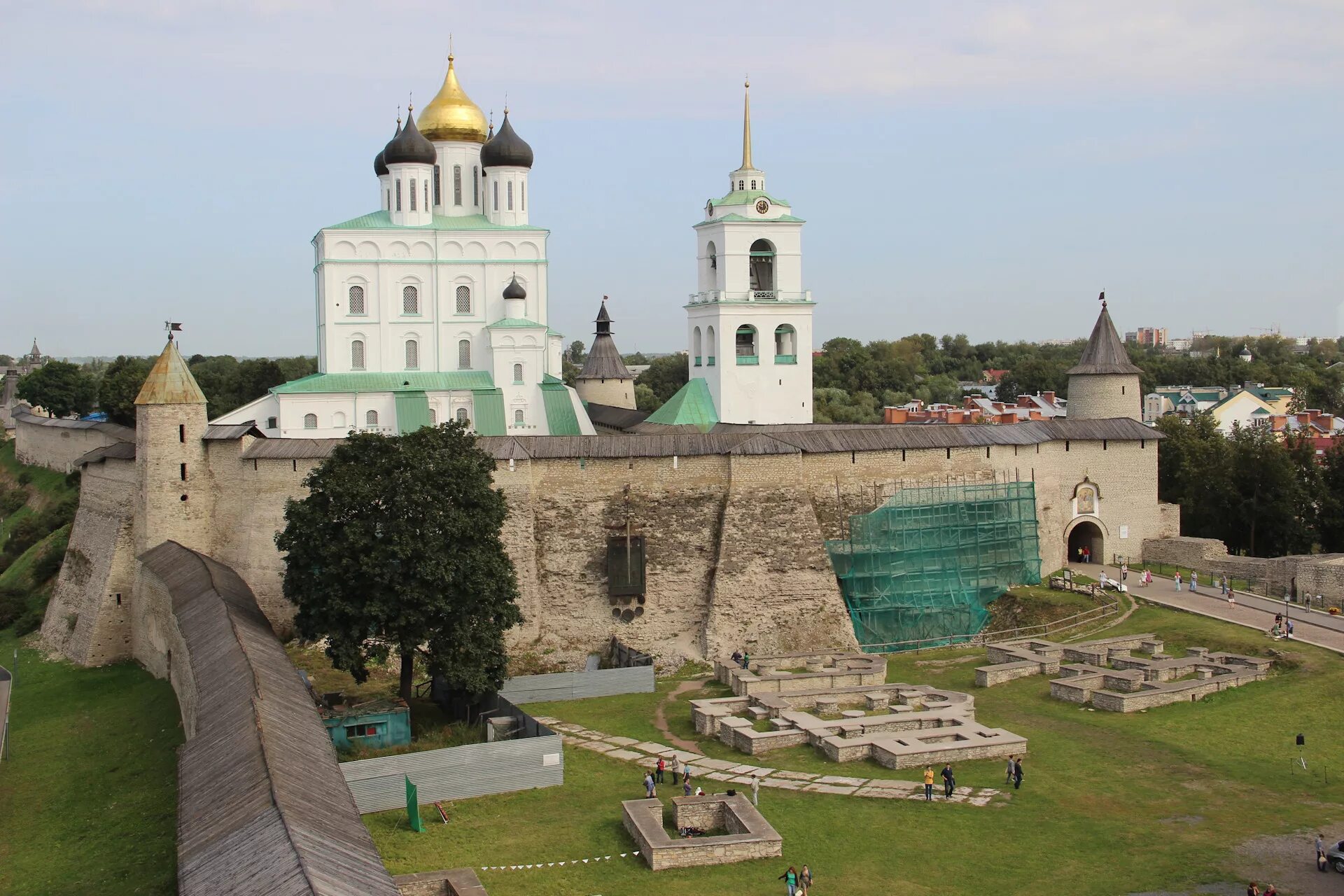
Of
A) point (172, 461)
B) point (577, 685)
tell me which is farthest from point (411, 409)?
point (577, 685)

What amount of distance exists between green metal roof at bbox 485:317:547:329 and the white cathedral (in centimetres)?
6

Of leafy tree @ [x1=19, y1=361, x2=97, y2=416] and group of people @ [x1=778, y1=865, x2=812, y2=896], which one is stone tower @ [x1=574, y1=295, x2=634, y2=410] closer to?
leafy tree @ [x1=19, y1=361, x2=97, y2=416]

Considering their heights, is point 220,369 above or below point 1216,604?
above

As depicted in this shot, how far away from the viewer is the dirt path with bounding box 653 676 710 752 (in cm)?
2083

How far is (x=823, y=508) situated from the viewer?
28.2 meters

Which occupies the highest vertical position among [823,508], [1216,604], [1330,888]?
[823,508]

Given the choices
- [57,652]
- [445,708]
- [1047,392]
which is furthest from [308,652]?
[1047,392]

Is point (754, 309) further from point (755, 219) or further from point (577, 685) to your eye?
point (577, 685)

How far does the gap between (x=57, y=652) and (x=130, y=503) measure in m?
3.68

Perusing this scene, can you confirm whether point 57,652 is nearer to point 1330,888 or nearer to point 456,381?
point 456,381

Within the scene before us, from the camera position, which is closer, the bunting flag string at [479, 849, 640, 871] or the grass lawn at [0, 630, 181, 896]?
the bunting flag string at [479, 849, 640, 871]

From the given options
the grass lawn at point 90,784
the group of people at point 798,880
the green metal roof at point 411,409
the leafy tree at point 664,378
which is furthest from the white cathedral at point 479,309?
the leafy tree at point 664,378

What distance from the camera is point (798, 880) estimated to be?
1516cm

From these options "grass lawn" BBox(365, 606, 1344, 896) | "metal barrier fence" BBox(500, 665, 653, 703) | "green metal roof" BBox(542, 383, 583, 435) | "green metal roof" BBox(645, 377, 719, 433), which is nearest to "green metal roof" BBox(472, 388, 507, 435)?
"green metal roof" BBox(542, 383, 583, 435)
